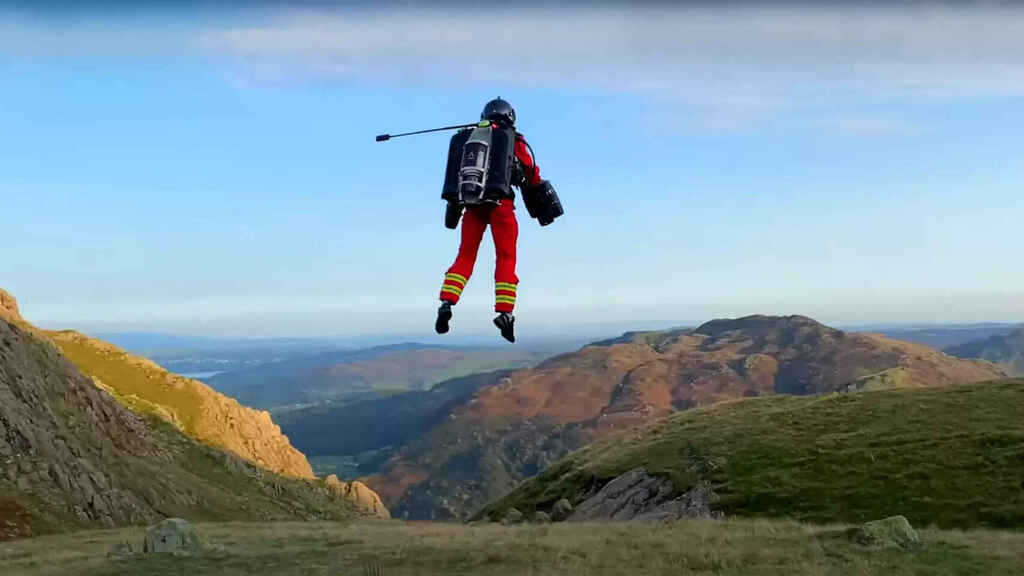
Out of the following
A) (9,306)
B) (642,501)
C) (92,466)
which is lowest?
(642,501)

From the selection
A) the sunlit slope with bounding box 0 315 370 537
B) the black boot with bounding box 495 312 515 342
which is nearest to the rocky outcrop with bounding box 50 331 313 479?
the sunlit slope with bounding box 0 315 370 537

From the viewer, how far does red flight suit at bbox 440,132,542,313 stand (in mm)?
11117

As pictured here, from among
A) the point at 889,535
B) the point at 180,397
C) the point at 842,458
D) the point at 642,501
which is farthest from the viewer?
the point at 180,397

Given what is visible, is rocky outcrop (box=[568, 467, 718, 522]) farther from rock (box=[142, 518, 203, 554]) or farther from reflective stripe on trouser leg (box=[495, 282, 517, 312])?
reflective stripe on trouser leg (box=[495, 282, 517, 312])

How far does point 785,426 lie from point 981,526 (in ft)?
60.4

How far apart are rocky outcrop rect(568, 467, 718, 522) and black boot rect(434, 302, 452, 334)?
32467mm

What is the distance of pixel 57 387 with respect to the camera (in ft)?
205

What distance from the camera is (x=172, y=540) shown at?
73.7 feet

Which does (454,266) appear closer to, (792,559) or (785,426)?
(792,559)

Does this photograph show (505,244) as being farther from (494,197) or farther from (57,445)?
(57,445)

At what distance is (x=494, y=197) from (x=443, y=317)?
5.92 feet

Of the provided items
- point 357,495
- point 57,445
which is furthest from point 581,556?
point 357,495

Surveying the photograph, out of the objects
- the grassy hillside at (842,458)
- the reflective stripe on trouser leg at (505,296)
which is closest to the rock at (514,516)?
the grassy hillside at (842,458)

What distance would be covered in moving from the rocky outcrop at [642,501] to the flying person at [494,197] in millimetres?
32023
